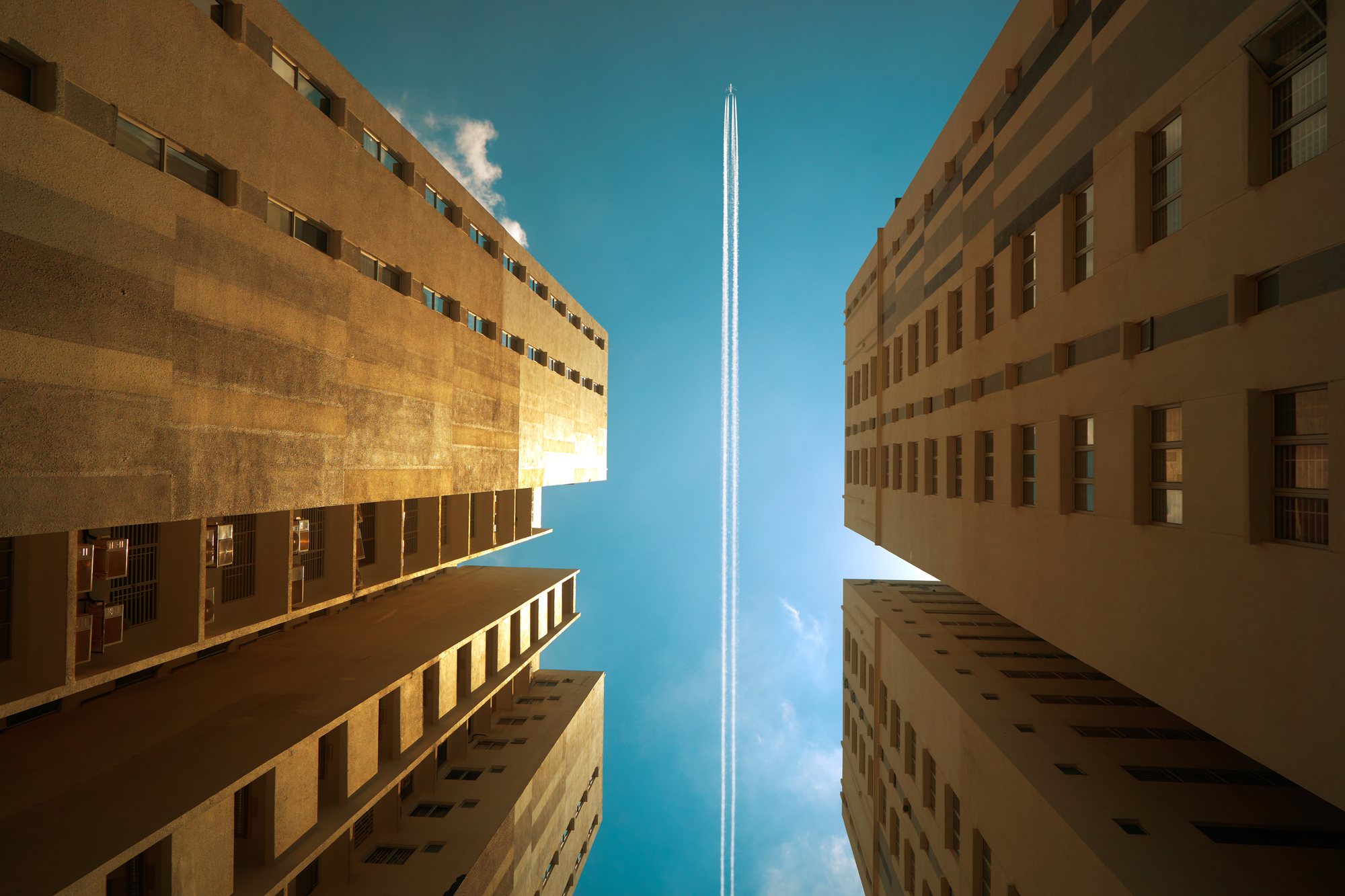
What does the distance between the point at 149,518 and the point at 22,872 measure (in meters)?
7.91

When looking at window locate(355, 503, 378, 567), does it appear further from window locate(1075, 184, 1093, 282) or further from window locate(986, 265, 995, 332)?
window locate(1075, 184, 1093, 282)

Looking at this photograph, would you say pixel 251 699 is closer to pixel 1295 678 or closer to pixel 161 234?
pixel 161 234

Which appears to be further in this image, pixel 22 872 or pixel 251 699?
pixel 251 699

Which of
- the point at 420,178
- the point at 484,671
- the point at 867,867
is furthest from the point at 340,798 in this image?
the point at 867,867

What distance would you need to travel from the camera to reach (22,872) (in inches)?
429

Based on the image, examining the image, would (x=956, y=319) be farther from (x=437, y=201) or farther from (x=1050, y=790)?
(x=437, y=201)

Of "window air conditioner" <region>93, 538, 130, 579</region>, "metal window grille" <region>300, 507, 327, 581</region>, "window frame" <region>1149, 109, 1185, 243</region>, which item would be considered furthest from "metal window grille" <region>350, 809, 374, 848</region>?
"window frame" <region>1149, 109, 1185, 243</region>

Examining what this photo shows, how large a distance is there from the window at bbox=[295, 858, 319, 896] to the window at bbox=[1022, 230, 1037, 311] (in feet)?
123

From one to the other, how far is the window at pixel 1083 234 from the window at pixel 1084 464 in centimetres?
442

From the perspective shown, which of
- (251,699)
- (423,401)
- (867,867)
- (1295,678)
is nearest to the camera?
(1295,678)

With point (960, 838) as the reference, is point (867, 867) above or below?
below

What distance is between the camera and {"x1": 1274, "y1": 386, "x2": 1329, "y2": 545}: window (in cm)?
898

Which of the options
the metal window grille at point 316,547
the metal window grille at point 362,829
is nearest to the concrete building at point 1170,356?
the metal window grille at point 316,547

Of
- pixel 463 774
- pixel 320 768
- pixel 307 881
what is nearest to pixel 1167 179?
pixel 320 768
